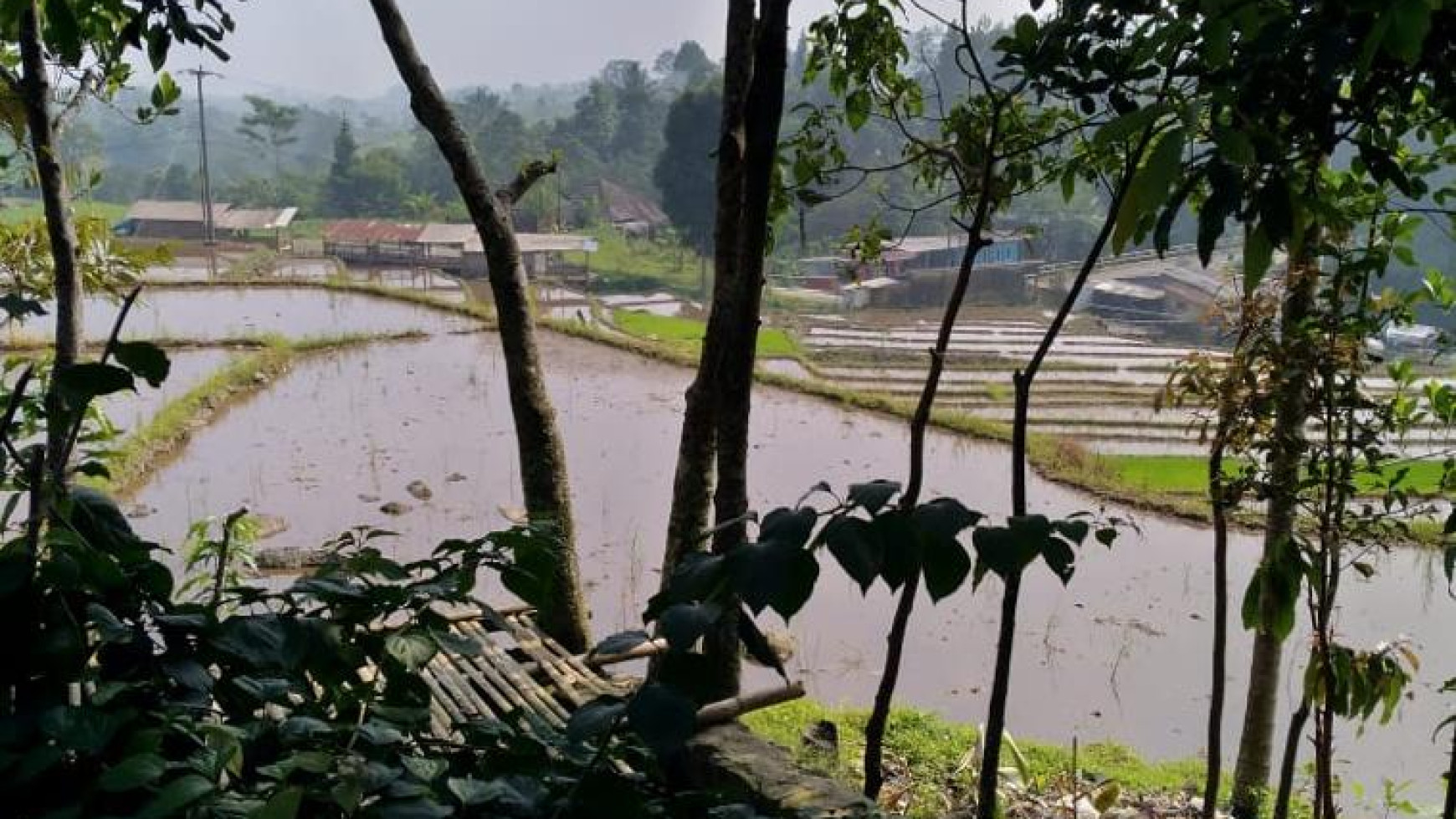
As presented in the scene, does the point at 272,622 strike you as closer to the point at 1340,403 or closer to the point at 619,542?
the point at 1340,403

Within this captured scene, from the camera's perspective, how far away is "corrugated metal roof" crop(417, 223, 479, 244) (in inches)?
657

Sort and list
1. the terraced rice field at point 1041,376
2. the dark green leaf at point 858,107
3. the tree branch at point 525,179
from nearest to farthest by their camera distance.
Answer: the dark green leaf at point 858,107 < the tree branch at point 525,179 < the terraced rice field at point 1041,376

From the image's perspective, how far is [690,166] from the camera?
19.7 meters

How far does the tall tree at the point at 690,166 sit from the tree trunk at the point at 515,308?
15257 millimetres

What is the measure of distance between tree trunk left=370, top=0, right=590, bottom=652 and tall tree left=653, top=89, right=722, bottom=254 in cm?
1526

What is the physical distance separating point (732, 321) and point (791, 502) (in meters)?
4.76

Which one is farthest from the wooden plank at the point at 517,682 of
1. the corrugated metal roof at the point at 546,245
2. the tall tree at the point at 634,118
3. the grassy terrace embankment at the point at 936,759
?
the tall tree at the point at 634,118

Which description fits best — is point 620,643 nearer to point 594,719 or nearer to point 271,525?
point 594,719

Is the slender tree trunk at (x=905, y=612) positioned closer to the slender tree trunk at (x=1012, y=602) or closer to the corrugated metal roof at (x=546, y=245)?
the slender tree trunk at (x=1012, y=602)

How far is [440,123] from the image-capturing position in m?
3.86

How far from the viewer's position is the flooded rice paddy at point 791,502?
4.80m

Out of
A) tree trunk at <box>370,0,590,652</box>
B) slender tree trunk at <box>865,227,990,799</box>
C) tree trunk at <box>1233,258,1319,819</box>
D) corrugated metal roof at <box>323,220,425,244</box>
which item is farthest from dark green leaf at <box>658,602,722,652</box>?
corrugated metal roof at <box>323,220,425,244</box>

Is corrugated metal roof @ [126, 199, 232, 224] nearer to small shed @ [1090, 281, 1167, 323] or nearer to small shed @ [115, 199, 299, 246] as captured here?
small shed @ [115, 199, 299, 246]

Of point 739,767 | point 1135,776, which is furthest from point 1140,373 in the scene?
point 739,767
